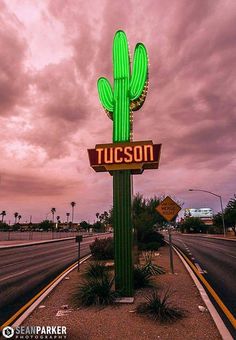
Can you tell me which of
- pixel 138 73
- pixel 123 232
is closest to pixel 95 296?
pixel 123 232

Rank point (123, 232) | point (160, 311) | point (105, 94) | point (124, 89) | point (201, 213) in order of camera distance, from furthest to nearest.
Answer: point (201, 213)
point (105, 94)
point (124, 89)
point (123, 232)
point (160, 311)

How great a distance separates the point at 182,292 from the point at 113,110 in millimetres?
7056

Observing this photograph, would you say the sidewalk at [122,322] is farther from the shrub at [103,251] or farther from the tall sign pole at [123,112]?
the shrub at [103,251]

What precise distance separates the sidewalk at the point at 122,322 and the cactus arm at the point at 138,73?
723cm

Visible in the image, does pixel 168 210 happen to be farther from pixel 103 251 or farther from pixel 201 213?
pixel 201 213

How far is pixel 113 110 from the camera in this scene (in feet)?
35.7

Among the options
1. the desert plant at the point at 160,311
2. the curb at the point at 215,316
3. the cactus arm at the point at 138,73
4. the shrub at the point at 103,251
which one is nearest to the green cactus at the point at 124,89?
the cactus arm at the point at 138,73

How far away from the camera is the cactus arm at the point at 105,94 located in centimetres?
1111

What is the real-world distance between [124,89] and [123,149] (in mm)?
2457

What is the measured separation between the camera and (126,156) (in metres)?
9.99

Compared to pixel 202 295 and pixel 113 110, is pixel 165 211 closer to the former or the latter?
pixel 202 295

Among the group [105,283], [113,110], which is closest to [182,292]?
[105,283]

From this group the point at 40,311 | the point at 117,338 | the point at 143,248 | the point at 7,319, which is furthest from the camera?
the point at 143,248

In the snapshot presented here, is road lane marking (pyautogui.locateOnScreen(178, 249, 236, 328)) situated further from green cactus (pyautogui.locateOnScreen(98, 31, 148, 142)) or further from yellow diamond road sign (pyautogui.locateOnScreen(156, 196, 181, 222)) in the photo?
green cactus (pyautogui.locateOnScreen(98, 31, 148, 142))
